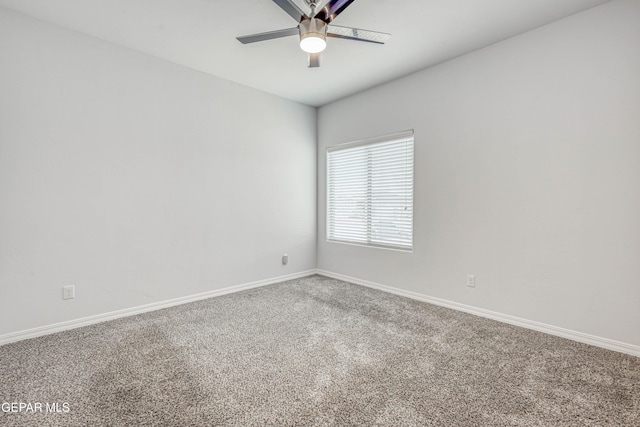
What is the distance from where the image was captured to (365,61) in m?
3.15

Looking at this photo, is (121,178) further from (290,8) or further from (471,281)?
(471,281)

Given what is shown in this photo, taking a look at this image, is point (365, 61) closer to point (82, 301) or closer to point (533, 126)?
point (533, 126)

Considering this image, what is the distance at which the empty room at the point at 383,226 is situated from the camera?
180cm

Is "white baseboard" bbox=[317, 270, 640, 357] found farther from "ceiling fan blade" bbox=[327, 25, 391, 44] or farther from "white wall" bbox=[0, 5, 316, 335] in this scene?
"ceiling fan blade" bbox=[327, 25, 391, 44]

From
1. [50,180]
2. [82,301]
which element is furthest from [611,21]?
[82,301]

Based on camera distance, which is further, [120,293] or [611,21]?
[120,293]

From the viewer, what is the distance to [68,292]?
2646 mm

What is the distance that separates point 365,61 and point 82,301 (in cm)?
365

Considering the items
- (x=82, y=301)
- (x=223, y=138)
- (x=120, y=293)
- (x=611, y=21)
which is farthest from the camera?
(x=223, y=138)

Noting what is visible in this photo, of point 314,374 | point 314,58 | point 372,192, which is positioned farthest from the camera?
point 372,192

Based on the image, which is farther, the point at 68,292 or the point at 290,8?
the point at 68,292

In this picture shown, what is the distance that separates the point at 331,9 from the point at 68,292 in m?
3.19

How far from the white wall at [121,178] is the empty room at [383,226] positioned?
0.02 metres

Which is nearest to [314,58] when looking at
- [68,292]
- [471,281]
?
[471,281]
